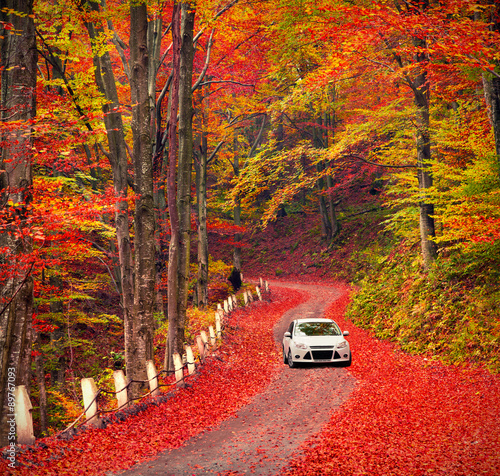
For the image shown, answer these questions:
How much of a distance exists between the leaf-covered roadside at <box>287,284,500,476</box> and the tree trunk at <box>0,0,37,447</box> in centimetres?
497

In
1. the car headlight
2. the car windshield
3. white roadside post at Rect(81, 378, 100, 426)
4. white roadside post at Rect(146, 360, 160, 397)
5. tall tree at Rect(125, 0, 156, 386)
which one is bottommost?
the car headlight

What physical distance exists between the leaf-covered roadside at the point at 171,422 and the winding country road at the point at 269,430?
0.34m

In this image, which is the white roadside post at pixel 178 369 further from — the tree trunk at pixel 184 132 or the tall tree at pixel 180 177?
the tree trunk at pixel 184 132

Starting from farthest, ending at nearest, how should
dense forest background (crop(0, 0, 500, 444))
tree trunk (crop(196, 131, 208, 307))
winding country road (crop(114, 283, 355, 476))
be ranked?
tree trunk (crop(196, 131, 208, 307))
dense forest background (crop(0, 0, 500, 444))
winding country road (crop(114, 283, 355, 476))

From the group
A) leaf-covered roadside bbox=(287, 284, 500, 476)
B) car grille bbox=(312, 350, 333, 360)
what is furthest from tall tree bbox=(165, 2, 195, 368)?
leaf-covered roadside bbox=(287, 284, 500, 476)

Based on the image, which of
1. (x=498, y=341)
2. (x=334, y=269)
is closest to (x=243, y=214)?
(x=334, y=269)

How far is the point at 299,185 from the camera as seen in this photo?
54.8 feet

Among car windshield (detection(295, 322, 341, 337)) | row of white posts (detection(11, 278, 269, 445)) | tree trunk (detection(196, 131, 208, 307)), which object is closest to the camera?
row of white posts (detection(11, 278, 269, 445))

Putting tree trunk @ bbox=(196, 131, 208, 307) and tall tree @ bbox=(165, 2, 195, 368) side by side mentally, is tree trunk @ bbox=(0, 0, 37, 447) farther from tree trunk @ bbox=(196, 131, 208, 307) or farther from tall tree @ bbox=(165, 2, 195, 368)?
tree trunk @ bbox=(196, 131, 208, 307)

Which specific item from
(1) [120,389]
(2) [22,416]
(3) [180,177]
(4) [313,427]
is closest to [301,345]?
(4) [313,427]

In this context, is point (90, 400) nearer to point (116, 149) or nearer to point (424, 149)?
point (116, 149)

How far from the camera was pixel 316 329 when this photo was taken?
12.6m

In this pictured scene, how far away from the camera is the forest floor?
233 inches

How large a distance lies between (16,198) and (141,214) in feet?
10.7
